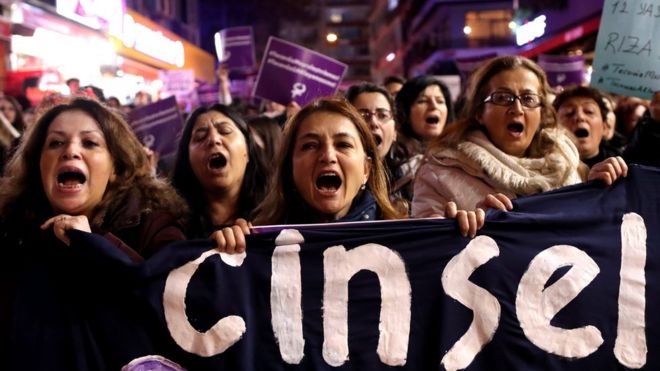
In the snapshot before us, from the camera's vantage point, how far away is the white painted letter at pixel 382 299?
91.9 inches

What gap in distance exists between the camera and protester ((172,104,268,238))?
142 inches

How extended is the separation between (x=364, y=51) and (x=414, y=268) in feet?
390

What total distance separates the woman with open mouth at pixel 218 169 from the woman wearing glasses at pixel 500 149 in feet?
3.27

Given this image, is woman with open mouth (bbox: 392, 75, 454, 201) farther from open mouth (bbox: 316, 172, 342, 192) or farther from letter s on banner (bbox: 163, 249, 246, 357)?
letter s on banner (bbox: 163, 249, 246, 357)

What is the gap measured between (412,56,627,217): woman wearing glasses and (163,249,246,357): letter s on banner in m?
1.07

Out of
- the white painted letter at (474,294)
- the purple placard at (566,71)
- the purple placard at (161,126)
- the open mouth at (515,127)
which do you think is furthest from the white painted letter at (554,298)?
the purple placard at (566,71)

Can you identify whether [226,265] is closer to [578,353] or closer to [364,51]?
[578,353]

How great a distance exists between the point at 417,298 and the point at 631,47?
65.9 inches

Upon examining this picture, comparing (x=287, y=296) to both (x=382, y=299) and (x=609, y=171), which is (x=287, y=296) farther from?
(x=609, y=171)

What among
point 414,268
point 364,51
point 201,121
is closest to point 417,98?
point 201,121

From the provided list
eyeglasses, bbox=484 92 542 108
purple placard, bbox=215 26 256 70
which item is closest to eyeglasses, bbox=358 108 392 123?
eyeglasses, bbox=484 92 542 108

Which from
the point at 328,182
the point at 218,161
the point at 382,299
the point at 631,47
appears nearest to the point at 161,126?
the point at 218,161

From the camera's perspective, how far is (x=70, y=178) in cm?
267

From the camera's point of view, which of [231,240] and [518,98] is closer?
[231,240]
